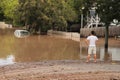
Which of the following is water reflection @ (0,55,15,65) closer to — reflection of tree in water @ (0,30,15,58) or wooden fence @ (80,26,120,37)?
reflection of tree in water @ (0,30,15,58)

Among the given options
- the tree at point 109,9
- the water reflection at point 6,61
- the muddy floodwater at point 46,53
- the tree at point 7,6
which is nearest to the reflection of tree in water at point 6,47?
the muddy floodwater at point 46,53

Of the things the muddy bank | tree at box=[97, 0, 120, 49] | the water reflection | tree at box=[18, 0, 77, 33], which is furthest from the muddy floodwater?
tree at box=[18, 0, 77, 33]

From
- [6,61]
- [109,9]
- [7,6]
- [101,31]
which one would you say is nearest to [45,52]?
[109,9]

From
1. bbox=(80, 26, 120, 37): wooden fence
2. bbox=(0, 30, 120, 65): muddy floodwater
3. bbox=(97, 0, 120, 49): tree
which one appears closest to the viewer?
bbox=(0, 30, 120, 65): muddy floodwater

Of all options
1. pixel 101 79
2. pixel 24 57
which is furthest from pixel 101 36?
pixel 101 79

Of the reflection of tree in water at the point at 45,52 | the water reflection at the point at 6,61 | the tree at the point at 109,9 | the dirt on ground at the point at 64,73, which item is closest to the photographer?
the dirt on ground at the point at 64,73

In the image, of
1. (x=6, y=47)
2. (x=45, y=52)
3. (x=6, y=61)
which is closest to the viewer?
(x=6, y=61)

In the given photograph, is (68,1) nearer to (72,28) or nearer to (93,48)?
(72,28)

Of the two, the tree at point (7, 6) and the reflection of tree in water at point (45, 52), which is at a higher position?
the tree at point (7, 6)

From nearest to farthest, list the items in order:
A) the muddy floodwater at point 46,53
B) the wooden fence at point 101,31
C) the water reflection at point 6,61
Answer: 1. the water reflection at point 6,61
2. the muddy floodwater at point 46,53
3. the wooden fence at point 101,31

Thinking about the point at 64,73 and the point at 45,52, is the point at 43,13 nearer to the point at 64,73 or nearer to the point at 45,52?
the point at 45,52

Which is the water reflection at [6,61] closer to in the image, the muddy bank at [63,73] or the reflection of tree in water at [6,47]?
the reflection of tree in water at [6,47]

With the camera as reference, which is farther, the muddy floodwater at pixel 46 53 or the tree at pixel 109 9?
the tree at pixel 109 9

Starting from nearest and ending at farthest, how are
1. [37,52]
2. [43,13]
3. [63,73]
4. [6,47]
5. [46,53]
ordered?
[63,73] → [46,53] → [37,52] → [6,47] → [43,13]
